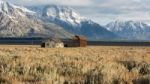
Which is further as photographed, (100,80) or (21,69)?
(21,69)

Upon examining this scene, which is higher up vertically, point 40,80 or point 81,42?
point 40,80

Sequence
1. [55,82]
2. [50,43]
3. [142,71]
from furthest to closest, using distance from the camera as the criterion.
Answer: [50,43]
[142,71]
[55,82]

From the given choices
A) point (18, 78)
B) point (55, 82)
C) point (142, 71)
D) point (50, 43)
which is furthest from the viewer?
point (50, 43)

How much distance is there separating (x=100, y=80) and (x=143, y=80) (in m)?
1.63

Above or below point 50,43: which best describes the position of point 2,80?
above

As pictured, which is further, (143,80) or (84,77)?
(84,77)

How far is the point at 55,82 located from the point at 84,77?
2.65 meters

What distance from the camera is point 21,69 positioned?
20.0 metres

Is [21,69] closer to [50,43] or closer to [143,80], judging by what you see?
[143,80]

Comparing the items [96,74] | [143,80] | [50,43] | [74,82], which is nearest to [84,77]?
[96,74]

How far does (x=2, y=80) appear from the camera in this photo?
53.8 feet

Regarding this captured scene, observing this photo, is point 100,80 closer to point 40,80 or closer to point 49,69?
point 40,80

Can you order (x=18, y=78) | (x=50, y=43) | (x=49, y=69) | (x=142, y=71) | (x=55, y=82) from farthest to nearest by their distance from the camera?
(x=50, y=43)
(x=142, y=71)
(x=49, y=69)
(x=18, y=78)
(x=55, y=82)

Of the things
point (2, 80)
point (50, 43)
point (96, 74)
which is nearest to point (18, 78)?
point (2, 80)
